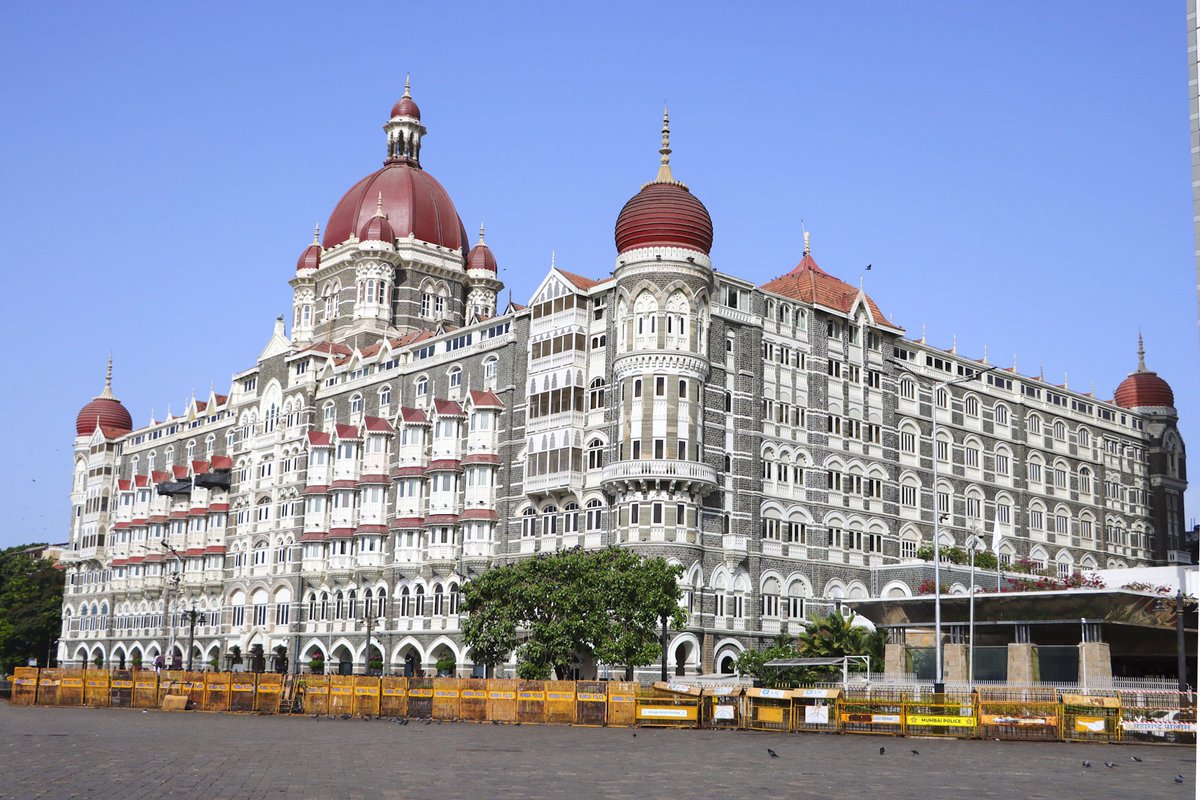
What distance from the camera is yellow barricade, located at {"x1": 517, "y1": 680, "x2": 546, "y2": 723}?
46312mm

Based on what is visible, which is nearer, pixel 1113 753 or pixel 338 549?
pixel 1113 753

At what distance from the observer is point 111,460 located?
11888 cm

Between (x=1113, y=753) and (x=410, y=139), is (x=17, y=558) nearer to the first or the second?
(x=410, y=139)

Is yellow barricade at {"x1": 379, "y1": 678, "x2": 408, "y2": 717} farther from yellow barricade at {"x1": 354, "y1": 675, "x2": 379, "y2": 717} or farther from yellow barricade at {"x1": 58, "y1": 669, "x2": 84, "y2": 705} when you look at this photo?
yellow barricade at {"x1": 58, "y1": 669, "x2": 84, "y2": 705}

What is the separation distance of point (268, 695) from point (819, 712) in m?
21.2

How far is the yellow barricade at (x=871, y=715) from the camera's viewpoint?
41031 mm

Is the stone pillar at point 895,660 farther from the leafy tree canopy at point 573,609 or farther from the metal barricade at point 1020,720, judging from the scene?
the metal barricade at point 1020,720

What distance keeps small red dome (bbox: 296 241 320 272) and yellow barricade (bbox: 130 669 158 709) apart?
49.9 meters

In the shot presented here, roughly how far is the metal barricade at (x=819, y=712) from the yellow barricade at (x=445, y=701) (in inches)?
471

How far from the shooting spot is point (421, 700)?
48344 millimetres

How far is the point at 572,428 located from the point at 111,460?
206ft

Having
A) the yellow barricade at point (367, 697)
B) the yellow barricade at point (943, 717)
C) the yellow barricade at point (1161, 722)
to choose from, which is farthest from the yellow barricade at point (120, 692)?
the yellow barricade at point (1161, 722)

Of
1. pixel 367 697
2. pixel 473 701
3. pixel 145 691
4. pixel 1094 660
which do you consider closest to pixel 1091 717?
pixel 1094 660

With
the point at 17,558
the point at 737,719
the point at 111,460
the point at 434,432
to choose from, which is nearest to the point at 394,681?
the point at 737,719
